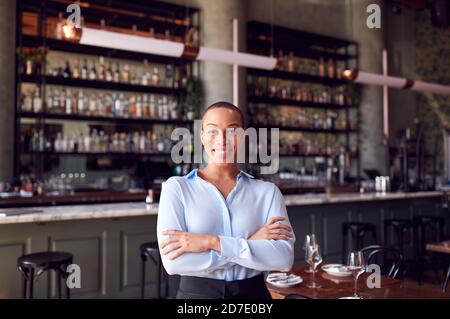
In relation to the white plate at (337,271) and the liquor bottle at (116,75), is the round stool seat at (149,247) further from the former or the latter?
the liquor bottle at (116,75)

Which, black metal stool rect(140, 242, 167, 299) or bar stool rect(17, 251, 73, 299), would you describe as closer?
bar stool rect(17, 251, 73, 299)

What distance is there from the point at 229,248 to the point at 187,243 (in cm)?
13

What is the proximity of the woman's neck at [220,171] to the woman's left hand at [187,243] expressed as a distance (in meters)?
0.21

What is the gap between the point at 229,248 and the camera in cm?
136

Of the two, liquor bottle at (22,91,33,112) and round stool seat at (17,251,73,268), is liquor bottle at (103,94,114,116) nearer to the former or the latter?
liquor bottle at (22,91,33,112)

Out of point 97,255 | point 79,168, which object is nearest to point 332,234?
point 97,255

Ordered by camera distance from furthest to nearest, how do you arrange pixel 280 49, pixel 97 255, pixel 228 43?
pixel 280 49, pixel 228 43, pixel 97 255

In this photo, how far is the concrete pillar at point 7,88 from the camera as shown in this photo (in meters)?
5.29

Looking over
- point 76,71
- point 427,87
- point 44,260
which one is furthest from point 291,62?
point 44,260

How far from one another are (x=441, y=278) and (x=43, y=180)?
511 centimetres

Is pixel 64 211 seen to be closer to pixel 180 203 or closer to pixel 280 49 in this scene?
pixel 180 203

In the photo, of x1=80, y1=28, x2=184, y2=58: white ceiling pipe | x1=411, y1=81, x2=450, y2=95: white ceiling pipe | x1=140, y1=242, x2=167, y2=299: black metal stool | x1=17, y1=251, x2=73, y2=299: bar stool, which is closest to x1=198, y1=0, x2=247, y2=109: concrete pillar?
x1=80, y1=28, x2=184, y2=58: white ceiling pipe

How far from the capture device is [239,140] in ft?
4.61

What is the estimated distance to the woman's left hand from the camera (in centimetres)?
137
